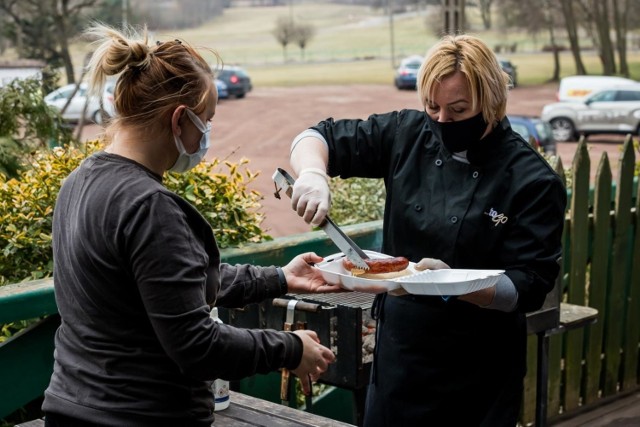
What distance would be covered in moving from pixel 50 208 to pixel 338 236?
80.4 inches

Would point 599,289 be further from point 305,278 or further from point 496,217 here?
point 305,278

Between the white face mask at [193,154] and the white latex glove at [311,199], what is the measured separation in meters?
0.49

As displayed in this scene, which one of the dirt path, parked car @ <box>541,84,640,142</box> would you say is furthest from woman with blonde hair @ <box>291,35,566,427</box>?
parked car @ <box>541,84,640,142</box>

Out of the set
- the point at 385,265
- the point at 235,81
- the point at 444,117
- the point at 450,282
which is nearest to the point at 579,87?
the point at 235,81

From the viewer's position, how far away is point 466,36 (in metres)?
3.07

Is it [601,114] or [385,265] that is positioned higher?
[385,265]

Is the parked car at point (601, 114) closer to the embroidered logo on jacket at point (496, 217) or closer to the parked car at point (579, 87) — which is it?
the parked car at point (579, 87)

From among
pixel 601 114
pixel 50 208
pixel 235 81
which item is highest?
pixel 50 208

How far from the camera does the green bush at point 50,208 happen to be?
174 inches

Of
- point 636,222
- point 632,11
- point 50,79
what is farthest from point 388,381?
point 632,11

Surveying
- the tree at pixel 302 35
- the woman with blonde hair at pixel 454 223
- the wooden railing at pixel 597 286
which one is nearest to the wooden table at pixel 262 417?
the woman with blonde hair at pixel 454 223

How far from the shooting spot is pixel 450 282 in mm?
2729

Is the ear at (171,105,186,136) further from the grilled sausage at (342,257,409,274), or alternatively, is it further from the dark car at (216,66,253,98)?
the dark car at (216,66,253,98)

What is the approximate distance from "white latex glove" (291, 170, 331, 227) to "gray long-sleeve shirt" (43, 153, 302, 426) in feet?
1.77
